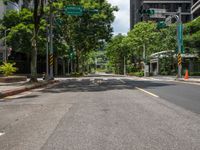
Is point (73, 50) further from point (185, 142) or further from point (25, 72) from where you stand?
point (185, 142)

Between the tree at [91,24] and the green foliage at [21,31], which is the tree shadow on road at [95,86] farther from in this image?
the tree at [91,24]

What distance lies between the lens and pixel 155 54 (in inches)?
3516

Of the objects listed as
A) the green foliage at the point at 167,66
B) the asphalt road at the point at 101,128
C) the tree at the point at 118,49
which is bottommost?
the asphalt road at the point at 101,128

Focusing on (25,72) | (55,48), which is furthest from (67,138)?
(25,72)

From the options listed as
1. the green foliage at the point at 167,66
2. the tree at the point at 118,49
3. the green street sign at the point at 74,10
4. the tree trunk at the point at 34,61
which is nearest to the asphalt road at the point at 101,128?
the tree trunk at the point at 34,61

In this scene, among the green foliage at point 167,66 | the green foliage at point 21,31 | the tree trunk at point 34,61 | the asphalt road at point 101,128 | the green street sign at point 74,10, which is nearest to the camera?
the asphalt road at point 101,128

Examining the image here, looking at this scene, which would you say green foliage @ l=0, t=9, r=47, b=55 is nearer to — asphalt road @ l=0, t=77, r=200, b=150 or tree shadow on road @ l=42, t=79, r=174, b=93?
tree shadow on road @ l=42, t=79, r=174, b=93

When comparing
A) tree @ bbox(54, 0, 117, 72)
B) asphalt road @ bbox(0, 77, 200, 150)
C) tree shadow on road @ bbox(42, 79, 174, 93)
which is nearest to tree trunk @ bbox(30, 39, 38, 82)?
tree shadow on road @ bbox(42, 79, 174, 93)

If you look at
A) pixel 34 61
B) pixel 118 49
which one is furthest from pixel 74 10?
pixel 118 49

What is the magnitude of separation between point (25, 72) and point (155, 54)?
2782cm

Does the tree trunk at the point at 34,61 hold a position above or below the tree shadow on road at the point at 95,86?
above

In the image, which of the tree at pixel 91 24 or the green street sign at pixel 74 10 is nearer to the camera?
the green street sign at pixel 74 10

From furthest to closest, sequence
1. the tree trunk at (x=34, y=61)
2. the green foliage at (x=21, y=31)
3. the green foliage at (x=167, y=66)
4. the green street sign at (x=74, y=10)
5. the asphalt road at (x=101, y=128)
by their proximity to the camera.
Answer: the green foliage at (x=167, y=66) → the green foliage at (x=21, y=31) → the green street sign at (x=74, y=10) → the tree trunk at (x=34, y=61) → the asphalt road at (x=101, y=128)

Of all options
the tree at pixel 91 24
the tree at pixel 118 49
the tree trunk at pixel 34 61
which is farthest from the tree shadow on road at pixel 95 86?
the tree at pixel 118 49
